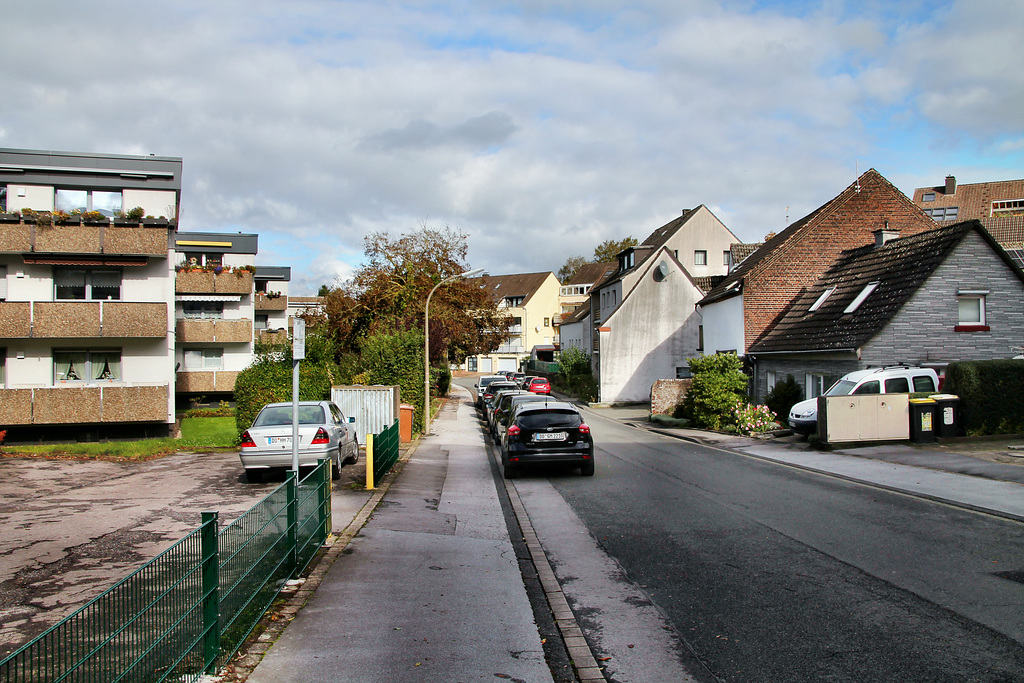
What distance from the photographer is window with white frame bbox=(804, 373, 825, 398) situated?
25.5m

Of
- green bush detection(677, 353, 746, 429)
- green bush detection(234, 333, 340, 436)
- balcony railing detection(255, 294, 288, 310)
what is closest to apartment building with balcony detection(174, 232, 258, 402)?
balcony railing detection(255, 294, 288, 310)

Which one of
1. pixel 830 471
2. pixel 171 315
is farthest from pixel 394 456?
pixel 171 315

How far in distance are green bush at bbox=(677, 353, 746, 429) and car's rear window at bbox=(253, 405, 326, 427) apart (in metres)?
15.3

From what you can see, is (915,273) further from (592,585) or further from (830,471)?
(592,585)

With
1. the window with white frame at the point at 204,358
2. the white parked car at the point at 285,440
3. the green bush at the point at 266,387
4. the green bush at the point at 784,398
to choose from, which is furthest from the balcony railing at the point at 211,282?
the green bush at the point at 784,398

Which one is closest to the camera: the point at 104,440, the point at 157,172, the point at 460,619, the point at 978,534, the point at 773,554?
the point at 460,619

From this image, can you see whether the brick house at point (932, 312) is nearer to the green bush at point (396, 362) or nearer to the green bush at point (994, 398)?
the green bush at point (994, 398)

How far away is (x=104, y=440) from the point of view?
26000mm

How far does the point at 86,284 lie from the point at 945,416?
26436mm

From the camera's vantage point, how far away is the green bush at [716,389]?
2608 cm

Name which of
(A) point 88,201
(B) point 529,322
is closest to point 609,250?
(B) point 529,322

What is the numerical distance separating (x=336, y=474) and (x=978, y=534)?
1069 cm

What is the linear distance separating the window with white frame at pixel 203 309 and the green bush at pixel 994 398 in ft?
105

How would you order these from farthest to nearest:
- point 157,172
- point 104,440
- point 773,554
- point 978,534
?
point 157,172
point 104,440
point 978,534
point 773,554
